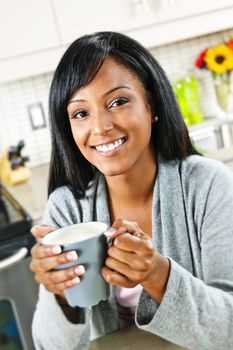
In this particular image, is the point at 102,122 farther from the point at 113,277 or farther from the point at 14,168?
the point at 14,168

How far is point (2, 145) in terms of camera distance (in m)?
2.88

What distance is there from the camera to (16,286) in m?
1.76

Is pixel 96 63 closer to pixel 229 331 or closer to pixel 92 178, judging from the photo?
pixel 92 178

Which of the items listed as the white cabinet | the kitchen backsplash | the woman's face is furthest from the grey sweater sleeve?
the kitchen backsplash

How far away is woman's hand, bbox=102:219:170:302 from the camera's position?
64 cm

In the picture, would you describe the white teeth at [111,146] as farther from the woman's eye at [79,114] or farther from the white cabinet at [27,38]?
the white cabinet at [27,38]

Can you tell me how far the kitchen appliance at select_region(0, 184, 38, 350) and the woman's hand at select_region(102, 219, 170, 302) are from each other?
44.3 inches

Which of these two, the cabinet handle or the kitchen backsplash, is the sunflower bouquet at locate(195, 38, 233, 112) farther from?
the cabinet handle

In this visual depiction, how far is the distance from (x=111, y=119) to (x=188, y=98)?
2.28 meters

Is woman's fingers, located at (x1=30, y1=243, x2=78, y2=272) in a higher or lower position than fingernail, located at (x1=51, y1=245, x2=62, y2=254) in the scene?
lower

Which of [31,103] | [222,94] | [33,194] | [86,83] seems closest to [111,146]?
[86,83]

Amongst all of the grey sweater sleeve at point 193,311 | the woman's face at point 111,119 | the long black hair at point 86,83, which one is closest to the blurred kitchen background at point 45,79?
the long black hair at point 86,83

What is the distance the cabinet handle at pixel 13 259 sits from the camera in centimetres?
170

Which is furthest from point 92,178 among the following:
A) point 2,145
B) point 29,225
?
point 2,145
